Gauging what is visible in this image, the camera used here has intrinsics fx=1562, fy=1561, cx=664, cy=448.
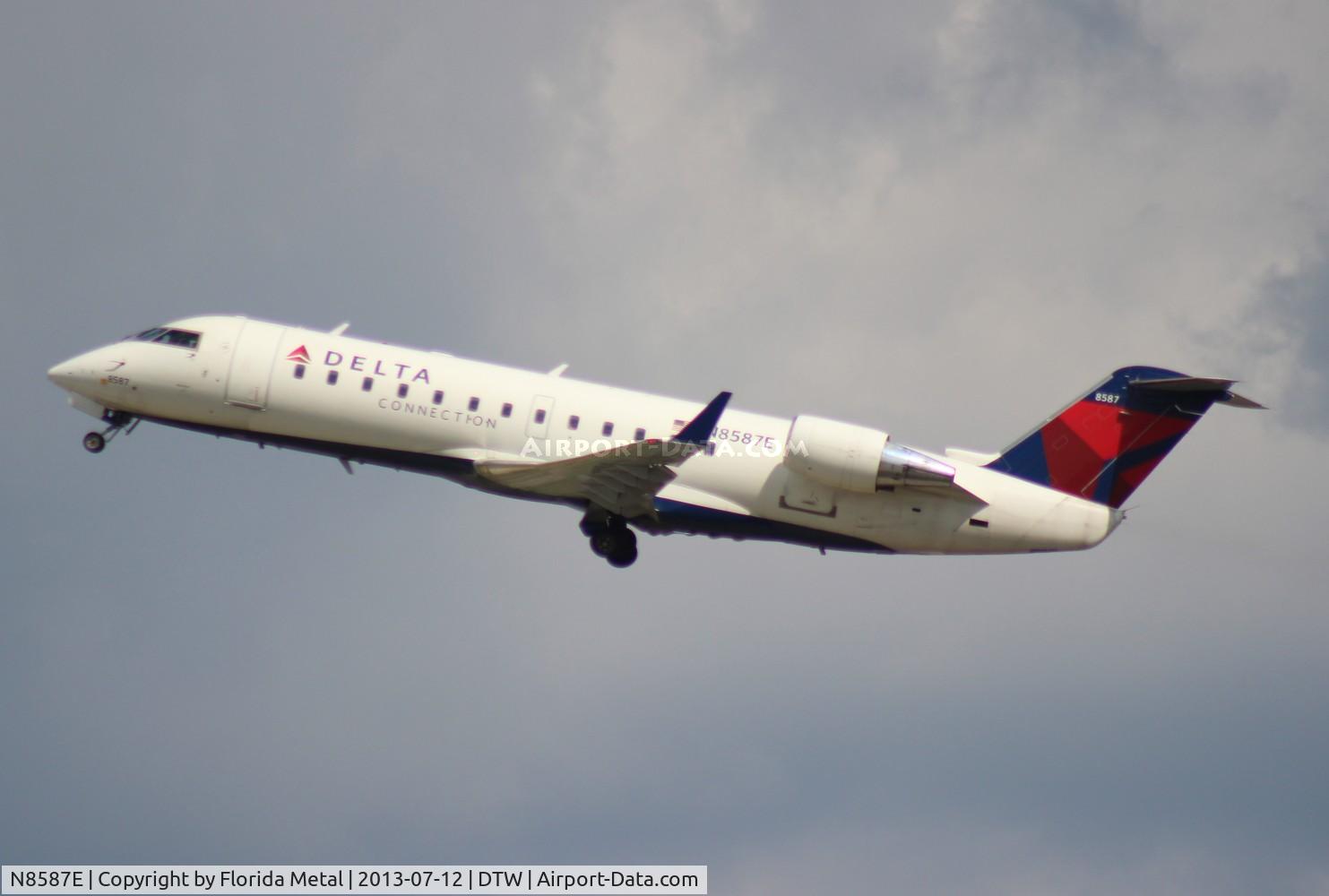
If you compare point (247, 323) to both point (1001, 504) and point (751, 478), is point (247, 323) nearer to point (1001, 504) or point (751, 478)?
point (751, 478)

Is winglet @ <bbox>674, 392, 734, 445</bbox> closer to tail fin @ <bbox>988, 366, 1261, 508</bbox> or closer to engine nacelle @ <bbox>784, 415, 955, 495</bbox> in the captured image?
engine nacelle @ <bbox>784, 415, 955, 495</bbox>

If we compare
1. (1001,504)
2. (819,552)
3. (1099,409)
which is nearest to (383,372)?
(819,552)

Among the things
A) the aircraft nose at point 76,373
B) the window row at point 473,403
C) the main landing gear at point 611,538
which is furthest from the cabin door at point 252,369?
the main landing gear at point 611,538

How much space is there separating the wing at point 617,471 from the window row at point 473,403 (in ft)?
2.71

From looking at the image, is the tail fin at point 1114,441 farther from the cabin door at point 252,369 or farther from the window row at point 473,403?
the cabin door at point 252,369

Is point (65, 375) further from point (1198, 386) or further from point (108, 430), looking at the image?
point (1198, 386)

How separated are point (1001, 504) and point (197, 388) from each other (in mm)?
15225

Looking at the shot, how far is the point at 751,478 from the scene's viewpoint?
2850 centimetres

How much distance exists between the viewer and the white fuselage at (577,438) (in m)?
28.4

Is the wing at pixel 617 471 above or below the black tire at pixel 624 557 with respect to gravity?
above

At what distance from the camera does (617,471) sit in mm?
27625

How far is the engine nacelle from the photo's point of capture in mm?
27516

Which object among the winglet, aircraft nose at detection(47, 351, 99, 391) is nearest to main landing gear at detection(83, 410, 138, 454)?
aircraft nose at detection(47, 351, 99, 391)

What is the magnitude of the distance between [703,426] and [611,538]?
13.9ft
